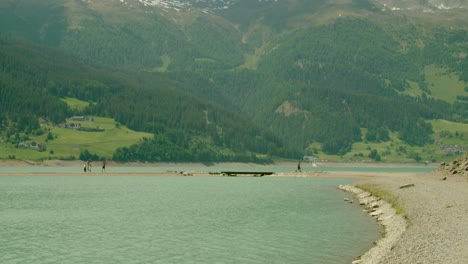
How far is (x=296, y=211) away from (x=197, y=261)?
35761 mm

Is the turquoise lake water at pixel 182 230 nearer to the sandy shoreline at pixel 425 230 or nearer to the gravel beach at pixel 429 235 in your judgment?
the sandy shoreline at pixel 425 230

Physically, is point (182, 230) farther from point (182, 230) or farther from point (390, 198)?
point (390, 198)

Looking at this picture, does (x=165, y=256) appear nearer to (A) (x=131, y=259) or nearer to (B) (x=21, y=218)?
(A) (x=131, y=259)

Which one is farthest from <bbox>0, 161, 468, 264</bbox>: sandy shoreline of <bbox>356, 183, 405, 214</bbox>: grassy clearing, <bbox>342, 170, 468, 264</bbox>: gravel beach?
<bbox>356, 183, 405, 214</bbox>: grassy clearing

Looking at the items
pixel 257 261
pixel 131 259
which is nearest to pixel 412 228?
pixel 257 261

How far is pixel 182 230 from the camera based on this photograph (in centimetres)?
5844

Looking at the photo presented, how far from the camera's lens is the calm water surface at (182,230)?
1756 inches

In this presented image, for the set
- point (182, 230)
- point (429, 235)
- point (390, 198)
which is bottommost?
point (182, 230)

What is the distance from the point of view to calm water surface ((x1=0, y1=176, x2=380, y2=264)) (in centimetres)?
4459

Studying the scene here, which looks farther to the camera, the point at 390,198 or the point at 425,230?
the point at 390,198

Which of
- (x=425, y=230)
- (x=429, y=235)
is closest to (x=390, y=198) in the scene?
(x=425, y=230)

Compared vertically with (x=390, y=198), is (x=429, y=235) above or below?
below

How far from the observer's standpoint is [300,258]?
43375 mm

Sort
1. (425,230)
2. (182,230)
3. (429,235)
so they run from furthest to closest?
(182,230)
(425,230)
(429,235)
